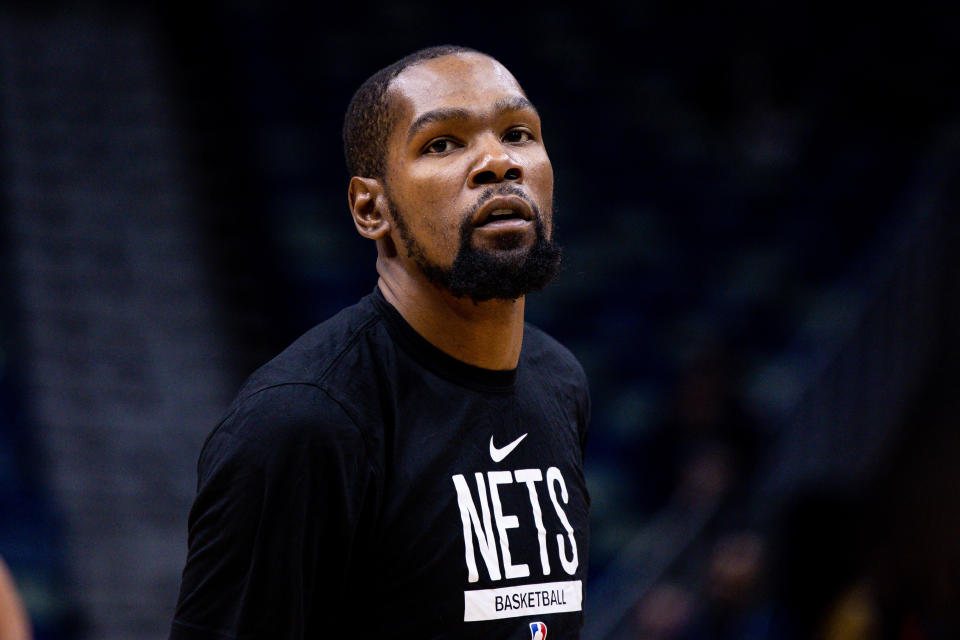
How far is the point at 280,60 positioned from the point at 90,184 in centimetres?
153

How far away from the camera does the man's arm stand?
6.65 feet

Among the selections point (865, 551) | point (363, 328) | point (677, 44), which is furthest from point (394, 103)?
point (677, 44)

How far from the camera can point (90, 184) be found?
876 cm

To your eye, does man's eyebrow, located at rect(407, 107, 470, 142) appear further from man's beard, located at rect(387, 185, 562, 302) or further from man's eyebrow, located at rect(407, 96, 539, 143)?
man's beard, located at rect(387, 185, 562, 302)

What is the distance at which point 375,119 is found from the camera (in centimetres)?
235

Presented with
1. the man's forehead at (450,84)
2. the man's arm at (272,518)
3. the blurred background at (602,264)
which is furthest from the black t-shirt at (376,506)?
the blurred background at (602,264)

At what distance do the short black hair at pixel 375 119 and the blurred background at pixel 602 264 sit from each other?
11.4 ft

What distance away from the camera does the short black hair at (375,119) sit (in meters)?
2.33

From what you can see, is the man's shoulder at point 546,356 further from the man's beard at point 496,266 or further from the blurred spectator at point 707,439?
the blurred spectator at point 707,439

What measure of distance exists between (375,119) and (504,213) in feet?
0.96

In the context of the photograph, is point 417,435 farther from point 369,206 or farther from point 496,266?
point 369,206

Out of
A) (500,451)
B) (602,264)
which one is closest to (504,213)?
(500,451)

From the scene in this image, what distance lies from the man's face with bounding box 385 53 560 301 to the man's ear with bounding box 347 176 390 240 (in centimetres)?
3

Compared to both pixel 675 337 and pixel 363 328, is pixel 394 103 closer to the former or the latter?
pixel 363 328
